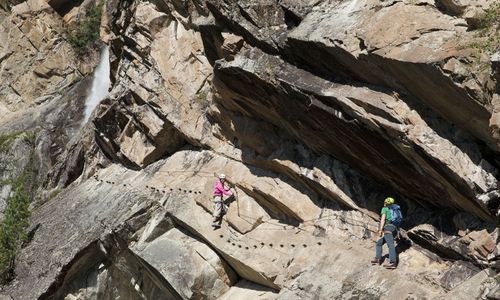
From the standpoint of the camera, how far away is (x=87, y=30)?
42.4 meters

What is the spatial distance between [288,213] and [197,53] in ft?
23.7

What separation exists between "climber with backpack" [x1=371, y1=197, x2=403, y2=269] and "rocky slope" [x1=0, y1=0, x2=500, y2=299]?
12.3 inches

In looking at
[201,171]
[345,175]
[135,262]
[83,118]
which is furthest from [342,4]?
[83,118]

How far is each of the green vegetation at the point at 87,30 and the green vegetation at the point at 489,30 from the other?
105 feet

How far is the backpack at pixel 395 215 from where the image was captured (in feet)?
52.4

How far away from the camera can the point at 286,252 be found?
1822 cm

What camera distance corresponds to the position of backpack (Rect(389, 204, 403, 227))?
52.4ft

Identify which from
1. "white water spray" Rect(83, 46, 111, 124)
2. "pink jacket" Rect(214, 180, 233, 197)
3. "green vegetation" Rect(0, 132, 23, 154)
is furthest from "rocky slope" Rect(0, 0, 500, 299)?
"white water spray" Rect(83, 46, 111, 124)

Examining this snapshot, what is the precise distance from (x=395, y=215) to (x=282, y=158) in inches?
175

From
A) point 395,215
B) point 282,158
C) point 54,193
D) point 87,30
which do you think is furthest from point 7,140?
point 395,215

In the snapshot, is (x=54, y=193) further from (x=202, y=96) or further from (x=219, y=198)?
(x=219, y=198)

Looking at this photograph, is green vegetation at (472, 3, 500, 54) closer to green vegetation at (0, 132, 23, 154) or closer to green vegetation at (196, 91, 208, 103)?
green vegetation at (196, 91, 208, 103)

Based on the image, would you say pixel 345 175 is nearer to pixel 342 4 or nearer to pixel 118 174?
pixel 342 4

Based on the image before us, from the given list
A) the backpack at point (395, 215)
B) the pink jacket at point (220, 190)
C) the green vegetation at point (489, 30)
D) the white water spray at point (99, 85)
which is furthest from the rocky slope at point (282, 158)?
the white water spray at point (99, 85)
